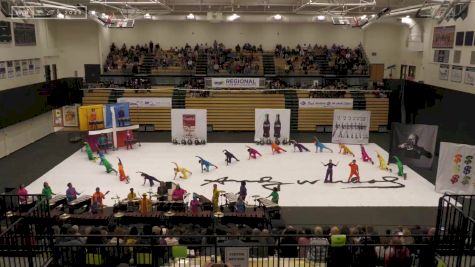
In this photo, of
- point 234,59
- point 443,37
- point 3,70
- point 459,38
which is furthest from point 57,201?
point 234,59

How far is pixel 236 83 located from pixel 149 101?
20.1 ft

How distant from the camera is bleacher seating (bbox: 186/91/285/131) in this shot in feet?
93.4

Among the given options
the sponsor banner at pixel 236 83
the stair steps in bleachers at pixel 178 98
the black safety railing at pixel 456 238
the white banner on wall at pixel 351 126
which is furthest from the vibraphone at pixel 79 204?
Result: the stair steps in bleachers at pixel 178 98

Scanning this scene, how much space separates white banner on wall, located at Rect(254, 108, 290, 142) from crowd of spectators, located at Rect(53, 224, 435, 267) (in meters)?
12.4

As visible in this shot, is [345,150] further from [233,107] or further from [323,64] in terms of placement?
[323,64]

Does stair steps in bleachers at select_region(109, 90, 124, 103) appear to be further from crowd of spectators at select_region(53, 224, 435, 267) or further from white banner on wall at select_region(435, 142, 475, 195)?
white banner on wall at select_region(435, 142, 475, 195)

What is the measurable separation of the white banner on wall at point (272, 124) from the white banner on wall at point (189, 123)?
10.5 ft

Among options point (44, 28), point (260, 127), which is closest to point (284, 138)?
point (260, 127)

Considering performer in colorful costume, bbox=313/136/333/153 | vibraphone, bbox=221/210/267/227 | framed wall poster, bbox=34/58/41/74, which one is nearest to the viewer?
vibraphone, bbox=221/210/267/227

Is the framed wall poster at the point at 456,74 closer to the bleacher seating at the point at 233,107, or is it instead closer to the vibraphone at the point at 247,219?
the bleacher seating at the point at 233,107

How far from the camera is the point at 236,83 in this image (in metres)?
26.8

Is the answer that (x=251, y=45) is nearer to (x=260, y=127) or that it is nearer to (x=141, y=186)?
(x=260, y=127)

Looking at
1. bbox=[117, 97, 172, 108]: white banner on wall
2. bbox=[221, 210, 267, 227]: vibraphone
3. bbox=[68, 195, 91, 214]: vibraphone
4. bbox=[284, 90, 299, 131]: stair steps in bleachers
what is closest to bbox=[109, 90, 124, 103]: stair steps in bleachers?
bbox=[117, 97, 172, 108]: white banner on wall

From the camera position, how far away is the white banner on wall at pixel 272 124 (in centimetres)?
2400
